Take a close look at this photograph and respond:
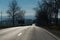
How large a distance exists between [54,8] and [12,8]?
34.5 m

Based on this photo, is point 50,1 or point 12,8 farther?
point 12,8

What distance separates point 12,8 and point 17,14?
15.4 ft

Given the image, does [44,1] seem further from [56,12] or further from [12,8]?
[12,8]

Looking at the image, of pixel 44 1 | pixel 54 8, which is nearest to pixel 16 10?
pixel 44 1

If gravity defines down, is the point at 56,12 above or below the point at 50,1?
below

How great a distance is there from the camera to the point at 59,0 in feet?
180

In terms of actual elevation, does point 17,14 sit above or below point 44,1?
below

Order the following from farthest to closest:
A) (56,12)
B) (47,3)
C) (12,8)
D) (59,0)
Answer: (12,8) < (47,3) < (56,12) < (59,0)

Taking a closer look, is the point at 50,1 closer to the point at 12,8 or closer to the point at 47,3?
the point at 47,3

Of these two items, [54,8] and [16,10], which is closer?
[54,8]

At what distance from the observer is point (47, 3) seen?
64000 millimetres

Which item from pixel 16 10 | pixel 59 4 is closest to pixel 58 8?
pixel 59 4

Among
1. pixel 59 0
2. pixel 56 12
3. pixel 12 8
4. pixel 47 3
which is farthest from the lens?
pixel 12 8

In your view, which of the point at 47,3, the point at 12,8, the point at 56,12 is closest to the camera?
the point at 56,12
